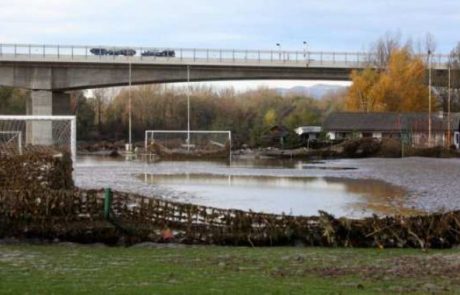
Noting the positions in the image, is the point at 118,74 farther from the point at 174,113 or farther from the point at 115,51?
the point at 174,113

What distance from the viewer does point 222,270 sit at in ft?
45.3

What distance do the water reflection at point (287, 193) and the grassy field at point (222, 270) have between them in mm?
9563

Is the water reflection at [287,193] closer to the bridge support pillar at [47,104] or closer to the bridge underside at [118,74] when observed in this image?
the bridge support pillar at [47,104]

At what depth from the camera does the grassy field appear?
36.8 feet

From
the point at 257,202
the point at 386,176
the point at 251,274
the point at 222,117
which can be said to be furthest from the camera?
the point at 222,117

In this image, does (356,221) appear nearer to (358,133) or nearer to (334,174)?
(334,174)

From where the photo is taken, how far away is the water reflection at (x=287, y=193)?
95.7 feet

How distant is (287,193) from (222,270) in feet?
76.3

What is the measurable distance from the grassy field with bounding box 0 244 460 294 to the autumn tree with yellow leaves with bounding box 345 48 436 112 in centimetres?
9244

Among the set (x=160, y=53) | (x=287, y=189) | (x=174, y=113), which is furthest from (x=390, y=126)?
(x=174, y=113)

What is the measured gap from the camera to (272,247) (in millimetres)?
18812

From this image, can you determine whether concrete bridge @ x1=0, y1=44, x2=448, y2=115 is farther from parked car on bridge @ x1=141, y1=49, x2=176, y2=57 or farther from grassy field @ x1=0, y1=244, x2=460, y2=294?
grassy field @ x1=0, y1=244, x2=460, y2=294

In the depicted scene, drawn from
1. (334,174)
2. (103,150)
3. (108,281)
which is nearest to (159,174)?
(334,174)

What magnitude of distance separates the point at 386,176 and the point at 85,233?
33.8m
